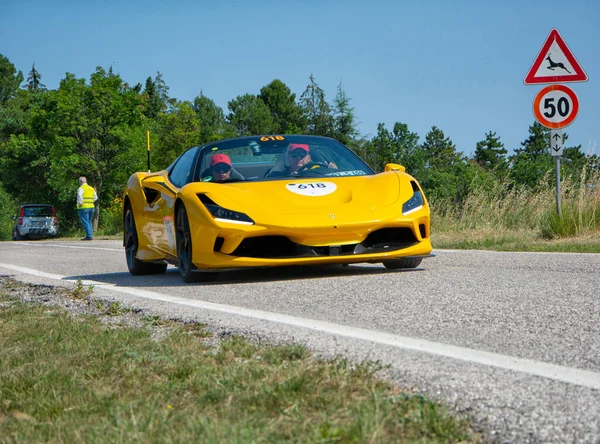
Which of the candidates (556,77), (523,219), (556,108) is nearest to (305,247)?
(556,108)

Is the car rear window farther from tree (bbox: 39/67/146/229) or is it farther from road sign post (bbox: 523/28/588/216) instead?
road sign post (bbox: 523/28/588/216)

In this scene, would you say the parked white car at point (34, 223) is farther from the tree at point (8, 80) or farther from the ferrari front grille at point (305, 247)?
the tree at point (8, 80)

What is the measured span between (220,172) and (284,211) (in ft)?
3.41

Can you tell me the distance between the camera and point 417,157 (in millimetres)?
90000

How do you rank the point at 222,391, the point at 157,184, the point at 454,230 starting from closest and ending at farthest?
the point at 222,391, the point at 157,184, the point at 454,230

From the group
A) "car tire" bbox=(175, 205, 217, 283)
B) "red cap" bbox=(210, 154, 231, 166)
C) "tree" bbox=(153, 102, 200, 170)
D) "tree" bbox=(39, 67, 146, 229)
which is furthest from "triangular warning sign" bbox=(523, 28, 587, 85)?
"tree" bbox=(153, 102, 200, 170)

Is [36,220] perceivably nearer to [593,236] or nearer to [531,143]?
[593,236]

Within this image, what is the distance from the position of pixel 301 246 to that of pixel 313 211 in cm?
28

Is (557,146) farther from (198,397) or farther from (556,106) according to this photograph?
(198,397)

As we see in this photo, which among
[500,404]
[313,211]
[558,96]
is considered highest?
[558,96]

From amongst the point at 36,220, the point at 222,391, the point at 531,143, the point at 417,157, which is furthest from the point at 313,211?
the point at 531,143

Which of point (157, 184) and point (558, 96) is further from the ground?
point (558, 96)

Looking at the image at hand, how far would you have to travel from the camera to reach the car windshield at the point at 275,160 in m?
7.51

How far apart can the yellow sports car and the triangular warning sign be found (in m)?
4.05
